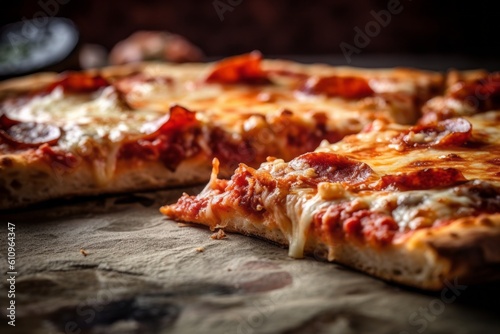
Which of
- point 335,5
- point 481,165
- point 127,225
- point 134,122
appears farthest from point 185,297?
point 335,5

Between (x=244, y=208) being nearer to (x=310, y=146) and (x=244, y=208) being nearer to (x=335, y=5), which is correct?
(x=310, y=146)

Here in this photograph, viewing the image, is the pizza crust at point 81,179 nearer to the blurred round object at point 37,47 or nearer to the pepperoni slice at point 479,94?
the pepperoni slice at point 479,94

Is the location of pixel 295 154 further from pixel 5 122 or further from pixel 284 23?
pixel 284 23

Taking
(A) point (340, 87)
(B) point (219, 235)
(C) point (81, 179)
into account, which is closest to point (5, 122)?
(C) point (81, 179)

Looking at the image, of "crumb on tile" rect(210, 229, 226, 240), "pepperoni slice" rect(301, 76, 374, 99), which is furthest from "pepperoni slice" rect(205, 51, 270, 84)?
"crumb on tile" rect(210, 229, 226, 240)

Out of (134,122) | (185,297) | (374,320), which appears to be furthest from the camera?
(134,122)

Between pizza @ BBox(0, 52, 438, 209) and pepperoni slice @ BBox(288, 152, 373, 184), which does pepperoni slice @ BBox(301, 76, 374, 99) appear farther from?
pepperoni slice @ BBox(288, 152, 373, 184)
